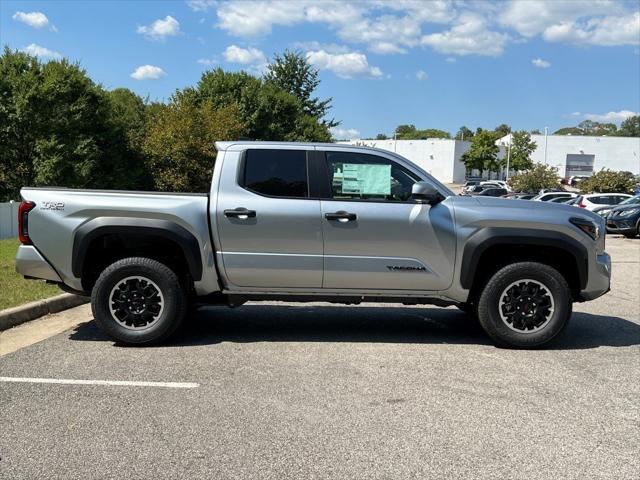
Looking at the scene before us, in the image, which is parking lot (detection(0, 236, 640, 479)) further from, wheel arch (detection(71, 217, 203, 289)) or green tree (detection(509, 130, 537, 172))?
green tree (detection(509, 130, 537, 172))

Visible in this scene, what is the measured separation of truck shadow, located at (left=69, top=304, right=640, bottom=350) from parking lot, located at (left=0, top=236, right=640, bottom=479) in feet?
0.14

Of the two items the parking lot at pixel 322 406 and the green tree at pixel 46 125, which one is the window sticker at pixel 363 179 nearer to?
the parking lot at pixel 322 406

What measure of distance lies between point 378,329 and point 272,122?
3836 centimetres

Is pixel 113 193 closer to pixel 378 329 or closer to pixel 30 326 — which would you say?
pixel 30 326

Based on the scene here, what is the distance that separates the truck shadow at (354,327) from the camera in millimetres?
6242

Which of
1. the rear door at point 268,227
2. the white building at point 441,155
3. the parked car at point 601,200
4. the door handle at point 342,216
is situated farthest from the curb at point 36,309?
the white building at point 441,155

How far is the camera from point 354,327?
6797 millimetres

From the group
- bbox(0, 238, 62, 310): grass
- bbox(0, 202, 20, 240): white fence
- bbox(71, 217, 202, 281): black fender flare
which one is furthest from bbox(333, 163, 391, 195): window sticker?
bbox(0, 202, 20, 240): white fence

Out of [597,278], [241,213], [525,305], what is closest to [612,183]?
[597,278]

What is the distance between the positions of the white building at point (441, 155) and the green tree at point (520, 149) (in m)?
9.88

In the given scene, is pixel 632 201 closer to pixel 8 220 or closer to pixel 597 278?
pixel 597 278

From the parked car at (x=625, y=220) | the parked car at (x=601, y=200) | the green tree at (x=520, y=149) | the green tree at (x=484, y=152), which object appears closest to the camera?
the parked car at (x=625, y=220)

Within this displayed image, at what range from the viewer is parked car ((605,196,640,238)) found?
820 inches

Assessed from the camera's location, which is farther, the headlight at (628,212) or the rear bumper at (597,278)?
the headlight at (628,212)
